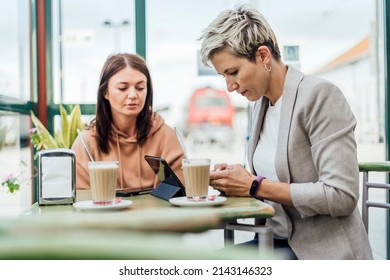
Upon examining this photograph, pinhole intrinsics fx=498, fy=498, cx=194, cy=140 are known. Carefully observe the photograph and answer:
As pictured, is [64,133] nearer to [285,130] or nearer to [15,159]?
[15,159]

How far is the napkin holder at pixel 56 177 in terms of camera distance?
41.9 inches

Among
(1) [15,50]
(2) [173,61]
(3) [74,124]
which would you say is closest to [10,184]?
(3) [74,124]

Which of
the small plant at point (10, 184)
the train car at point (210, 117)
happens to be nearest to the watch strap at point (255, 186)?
the train car at point (210, 117)

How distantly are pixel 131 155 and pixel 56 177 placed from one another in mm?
405

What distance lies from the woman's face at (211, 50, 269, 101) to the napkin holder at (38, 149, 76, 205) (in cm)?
44

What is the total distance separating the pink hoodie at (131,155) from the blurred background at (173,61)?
0.26 m

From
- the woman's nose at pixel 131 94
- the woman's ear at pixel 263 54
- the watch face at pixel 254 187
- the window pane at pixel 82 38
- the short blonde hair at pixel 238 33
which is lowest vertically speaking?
the watch face at pixel 254 187

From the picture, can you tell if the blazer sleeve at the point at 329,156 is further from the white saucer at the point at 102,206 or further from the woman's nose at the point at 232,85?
the white saucer at the point at 102,206

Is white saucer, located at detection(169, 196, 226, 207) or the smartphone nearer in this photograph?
white saucer, located at detection(169, 196, 226, 207)

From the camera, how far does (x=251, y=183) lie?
1.14m

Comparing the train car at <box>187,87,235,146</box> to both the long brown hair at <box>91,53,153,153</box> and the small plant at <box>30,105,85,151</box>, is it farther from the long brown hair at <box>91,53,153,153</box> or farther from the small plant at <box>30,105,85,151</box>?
the small plant at <box>30,105,85,151</box>

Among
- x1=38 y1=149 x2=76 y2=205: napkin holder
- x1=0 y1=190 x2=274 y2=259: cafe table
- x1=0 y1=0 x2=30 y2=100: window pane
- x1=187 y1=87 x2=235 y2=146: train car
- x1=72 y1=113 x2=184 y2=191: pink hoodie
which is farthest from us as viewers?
x1=0 y1=0 x2=30 y2=100: window pane

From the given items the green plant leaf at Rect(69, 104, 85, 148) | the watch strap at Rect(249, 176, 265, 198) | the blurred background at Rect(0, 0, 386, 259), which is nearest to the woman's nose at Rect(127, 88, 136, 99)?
the blurred background at Rect(0, 0, 386, 259)

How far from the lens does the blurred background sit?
2.05 m
